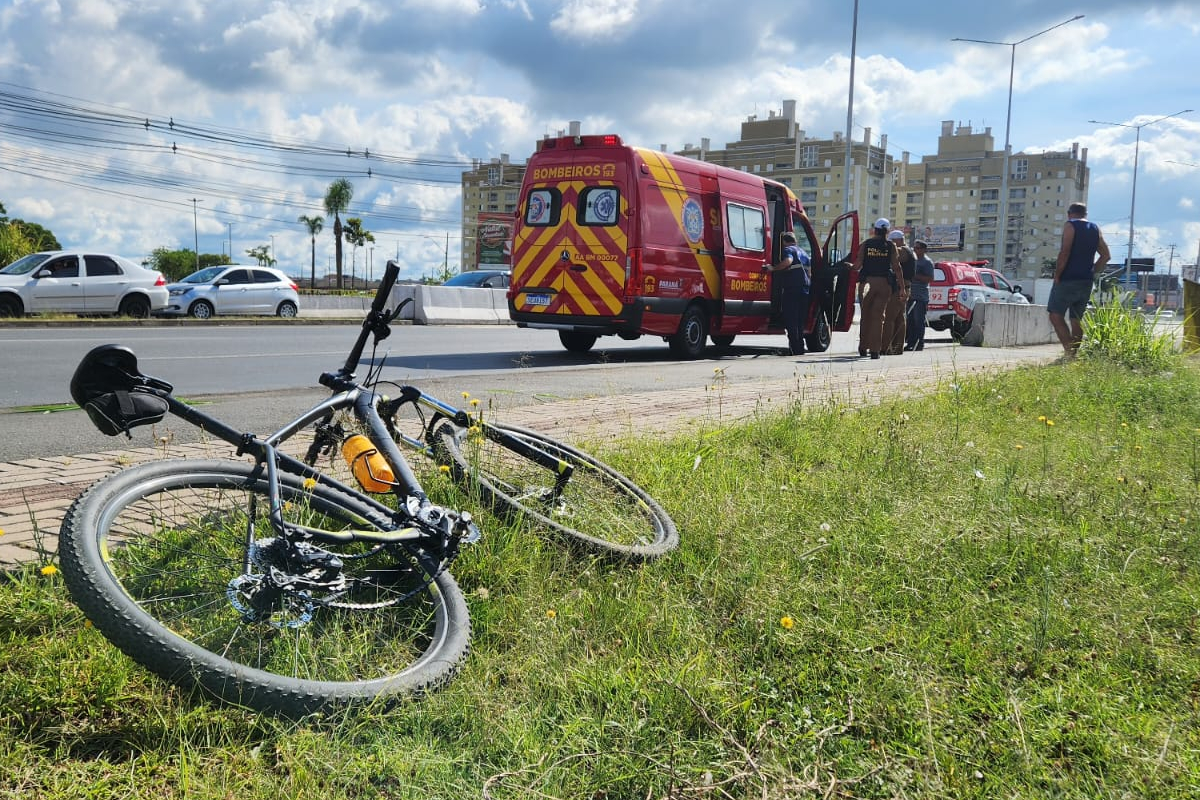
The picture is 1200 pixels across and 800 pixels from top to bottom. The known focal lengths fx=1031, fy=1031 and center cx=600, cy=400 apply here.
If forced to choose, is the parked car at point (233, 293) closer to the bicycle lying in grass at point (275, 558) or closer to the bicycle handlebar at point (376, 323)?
the bicycle handlebar at point (376, 323)

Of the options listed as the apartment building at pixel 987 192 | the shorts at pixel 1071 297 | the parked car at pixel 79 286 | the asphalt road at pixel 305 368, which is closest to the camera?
the asphalt road at pixel 305 368

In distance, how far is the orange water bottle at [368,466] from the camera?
3.01 metres

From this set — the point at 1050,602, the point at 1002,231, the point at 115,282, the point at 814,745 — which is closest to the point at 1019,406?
the point at 1050,602

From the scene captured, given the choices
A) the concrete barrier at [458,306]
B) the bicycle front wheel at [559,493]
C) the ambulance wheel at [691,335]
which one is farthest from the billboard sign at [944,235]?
the bicycle front wheel at [559,493]

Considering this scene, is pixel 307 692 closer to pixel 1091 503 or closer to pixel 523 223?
pixel 1091 503

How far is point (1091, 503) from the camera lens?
14.2 ft

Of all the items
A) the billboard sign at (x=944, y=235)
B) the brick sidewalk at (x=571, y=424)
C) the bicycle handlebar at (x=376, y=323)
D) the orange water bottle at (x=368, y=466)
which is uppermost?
the billboard sign at (x=944, y=235)

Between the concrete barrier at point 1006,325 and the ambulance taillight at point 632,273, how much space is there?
909cm

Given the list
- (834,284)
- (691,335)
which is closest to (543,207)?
(691,335)

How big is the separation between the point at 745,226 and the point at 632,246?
2670 millimetres

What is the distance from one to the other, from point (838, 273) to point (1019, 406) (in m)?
8.15

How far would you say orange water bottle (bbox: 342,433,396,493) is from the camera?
118 inches

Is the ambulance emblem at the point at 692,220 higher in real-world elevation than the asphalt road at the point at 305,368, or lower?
higher

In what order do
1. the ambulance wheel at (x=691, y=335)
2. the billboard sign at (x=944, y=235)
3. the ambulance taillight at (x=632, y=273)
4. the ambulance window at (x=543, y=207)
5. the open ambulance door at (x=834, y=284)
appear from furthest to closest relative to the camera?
the billboard sign at (x=944, y=235) < the open ambulance door at (x=834, y=284) < the ambulance wheel at (x=691, y=335) < the ambulance window at (x=543, y=207) < the ambulance taillight at (x=632, y=273)
